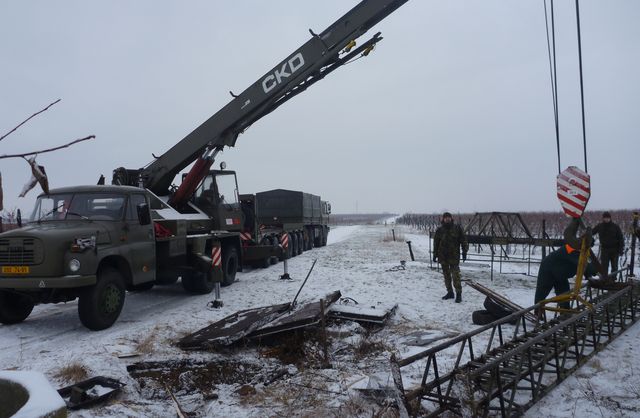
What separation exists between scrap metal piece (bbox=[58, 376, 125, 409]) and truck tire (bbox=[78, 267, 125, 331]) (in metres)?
2.22

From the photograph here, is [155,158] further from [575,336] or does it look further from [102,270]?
[575,336]

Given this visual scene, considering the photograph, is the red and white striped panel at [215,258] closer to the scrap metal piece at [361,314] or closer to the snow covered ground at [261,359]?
the snow covered ground at [261,359]

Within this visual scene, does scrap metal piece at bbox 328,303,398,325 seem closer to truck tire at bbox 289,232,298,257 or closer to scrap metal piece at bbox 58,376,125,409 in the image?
scrap metal piece at bbox 58,376,125,409

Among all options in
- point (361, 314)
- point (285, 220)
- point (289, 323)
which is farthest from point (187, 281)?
point (285, 220)

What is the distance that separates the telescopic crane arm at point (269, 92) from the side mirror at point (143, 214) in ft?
8.38

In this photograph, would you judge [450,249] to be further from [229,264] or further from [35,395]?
[35,395]

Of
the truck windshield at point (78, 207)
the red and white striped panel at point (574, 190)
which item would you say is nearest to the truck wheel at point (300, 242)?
the truck windshield at point (78, 207)

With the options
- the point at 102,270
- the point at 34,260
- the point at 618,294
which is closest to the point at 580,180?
the point at 618,294

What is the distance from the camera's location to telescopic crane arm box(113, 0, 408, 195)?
9.02 m

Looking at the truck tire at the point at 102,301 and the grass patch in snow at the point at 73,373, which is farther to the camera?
the truck tire at the point at 102,301

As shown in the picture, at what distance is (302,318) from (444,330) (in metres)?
2.31

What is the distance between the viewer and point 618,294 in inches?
239

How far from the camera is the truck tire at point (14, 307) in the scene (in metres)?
6.92

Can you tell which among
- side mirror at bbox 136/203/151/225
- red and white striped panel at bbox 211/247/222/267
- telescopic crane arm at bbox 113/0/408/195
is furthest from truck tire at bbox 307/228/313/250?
side mirror at bbox 136/203/151/225
